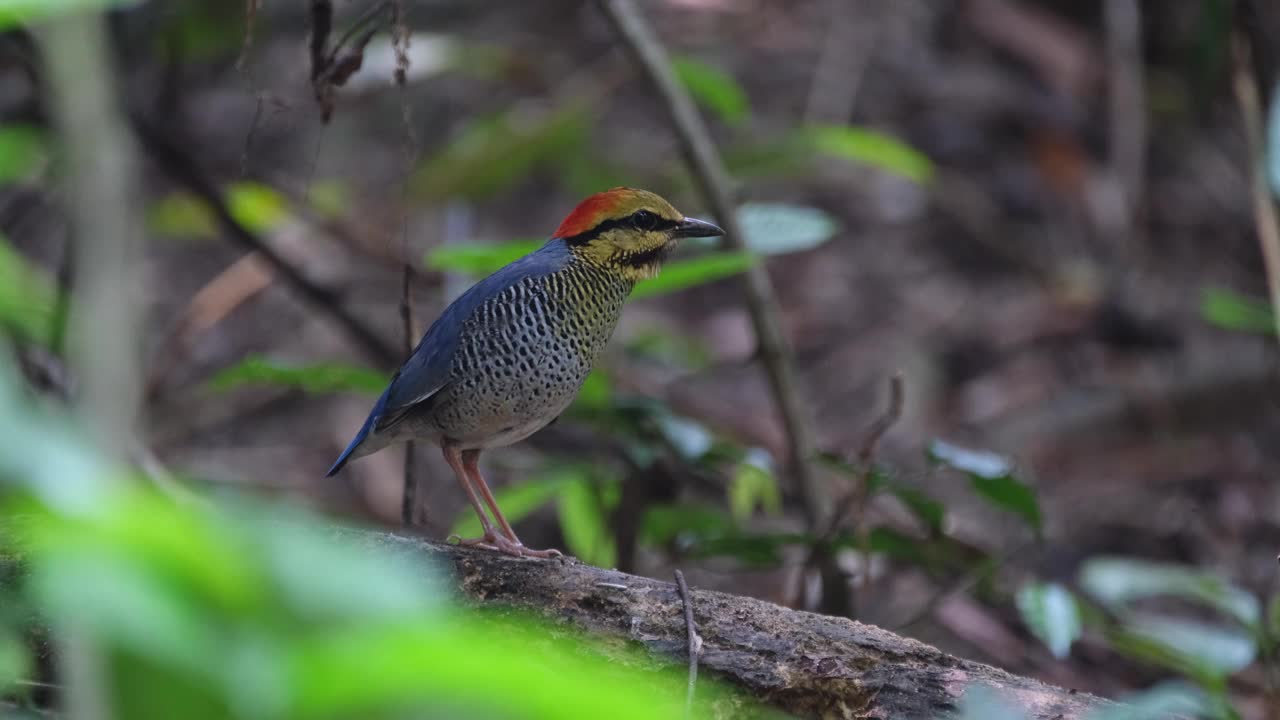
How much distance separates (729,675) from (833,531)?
144cm

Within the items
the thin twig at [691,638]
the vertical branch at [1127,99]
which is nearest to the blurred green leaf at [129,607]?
the thin twig at [691,638]

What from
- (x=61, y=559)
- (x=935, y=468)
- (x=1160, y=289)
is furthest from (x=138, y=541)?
(x=1160, y=289)

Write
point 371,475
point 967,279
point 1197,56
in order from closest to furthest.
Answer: point 1197,56, point 371,475, point 967,279

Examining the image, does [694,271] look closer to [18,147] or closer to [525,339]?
[525,339]

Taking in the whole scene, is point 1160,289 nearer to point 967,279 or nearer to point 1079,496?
point 967,279

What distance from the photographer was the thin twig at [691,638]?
9.50ft

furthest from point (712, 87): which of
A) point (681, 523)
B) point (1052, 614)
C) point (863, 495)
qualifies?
point (1052, 614)

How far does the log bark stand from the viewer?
9.74 ft

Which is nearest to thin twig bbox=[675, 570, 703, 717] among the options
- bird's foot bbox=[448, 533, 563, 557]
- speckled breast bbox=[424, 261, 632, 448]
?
bird's foot bbox=[448, 533, 563, 557]

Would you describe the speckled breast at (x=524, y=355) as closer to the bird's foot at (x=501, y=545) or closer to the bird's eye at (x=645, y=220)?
the bird's eye at (x=645, y=220)

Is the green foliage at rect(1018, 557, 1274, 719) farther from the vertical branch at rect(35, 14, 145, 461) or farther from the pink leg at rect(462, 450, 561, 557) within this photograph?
the vertical branch at rect(35, 14, 145, 461)

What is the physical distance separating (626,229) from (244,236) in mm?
1989

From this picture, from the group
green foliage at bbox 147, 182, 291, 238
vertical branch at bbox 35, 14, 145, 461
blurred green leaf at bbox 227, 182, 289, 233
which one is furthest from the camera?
green foliage at bbox 147, 182, 291, 238

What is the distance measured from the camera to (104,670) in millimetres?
Result: 1079
